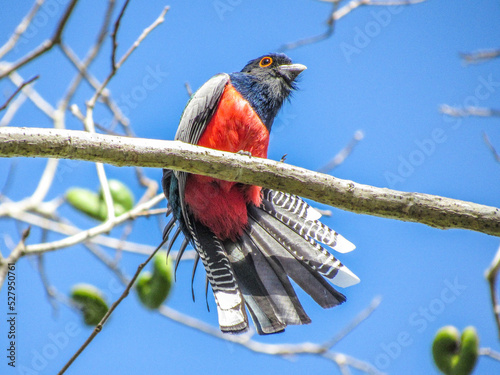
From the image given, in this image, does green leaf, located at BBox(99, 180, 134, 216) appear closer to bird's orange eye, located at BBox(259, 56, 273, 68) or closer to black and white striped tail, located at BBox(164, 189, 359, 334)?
black and white striped tail, located at BBox(164, 189, 359, 334)

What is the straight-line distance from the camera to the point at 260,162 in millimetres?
3078

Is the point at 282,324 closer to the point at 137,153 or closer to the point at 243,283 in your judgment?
the point at 243,283

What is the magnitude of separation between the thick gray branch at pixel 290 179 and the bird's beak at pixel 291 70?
7.01 feet

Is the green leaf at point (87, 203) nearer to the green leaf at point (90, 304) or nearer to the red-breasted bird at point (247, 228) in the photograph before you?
the red-breasted bird at point (247, 228)

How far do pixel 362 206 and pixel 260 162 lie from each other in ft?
Answer: 2.18

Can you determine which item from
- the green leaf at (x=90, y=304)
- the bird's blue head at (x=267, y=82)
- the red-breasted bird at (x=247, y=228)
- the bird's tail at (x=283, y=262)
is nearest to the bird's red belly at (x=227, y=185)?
the red-breasted bird at (x=247, y=228)

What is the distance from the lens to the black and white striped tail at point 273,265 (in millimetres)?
3715

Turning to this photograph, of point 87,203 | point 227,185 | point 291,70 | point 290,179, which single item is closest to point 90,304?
point 87,203

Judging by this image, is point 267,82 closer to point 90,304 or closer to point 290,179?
point 290,179

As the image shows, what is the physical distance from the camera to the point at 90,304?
11.9ft

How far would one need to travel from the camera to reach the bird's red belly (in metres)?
4.18

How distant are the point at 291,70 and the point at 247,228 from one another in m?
1.69

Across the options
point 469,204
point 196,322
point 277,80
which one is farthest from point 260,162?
point 196,322

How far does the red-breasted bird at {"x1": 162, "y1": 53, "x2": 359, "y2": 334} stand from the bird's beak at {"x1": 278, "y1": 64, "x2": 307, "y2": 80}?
538 millimetres
